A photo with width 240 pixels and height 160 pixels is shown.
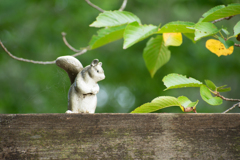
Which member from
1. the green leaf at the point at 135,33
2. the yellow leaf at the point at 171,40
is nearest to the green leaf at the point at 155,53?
the yellow leaf at the point at 171,40

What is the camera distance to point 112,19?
651 mm

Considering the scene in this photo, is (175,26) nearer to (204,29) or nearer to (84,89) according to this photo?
(204,29)

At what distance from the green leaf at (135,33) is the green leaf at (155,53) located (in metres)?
0.20

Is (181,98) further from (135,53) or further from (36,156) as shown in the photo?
(135,53)

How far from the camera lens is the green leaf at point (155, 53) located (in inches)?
32.8

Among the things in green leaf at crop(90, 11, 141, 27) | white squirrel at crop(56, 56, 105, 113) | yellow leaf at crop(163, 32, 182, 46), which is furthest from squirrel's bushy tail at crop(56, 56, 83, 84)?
yellow leaf at crop(163, 32, 182, 46)

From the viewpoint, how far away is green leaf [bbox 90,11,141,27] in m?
0.64

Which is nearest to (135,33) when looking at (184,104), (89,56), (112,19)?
(112,19)

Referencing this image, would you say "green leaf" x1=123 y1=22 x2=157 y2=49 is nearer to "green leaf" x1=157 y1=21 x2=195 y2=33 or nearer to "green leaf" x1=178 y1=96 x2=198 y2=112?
"green leaf" x1=157 y1=21 x2=195 y2=33

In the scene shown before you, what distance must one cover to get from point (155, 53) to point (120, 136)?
0.37m

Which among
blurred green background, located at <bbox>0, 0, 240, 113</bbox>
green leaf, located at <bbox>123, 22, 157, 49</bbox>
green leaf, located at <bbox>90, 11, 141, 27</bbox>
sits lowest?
blurred green background, located at <bbox>0, 0, 240, 113</bbox>

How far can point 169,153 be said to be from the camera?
1.84ft

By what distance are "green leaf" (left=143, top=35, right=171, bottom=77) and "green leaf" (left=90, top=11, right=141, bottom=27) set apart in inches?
6.9

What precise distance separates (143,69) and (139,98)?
0.30m
